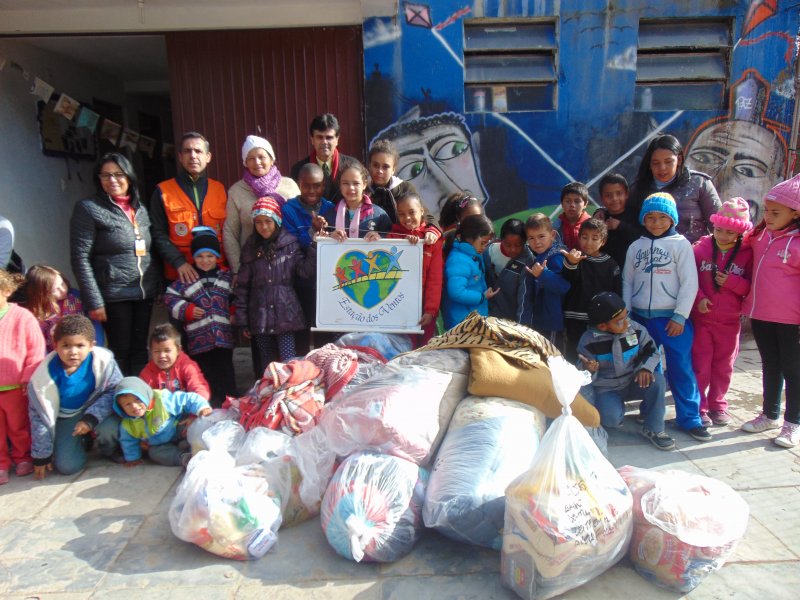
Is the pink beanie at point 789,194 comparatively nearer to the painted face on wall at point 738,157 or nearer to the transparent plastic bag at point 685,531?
the transparent plastic bag at point 685,531

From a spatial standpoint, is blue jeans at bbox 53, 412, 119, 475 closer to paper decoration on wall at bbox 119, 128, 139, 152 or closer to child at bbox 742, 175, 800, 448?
child at bbox 742, 175, 800, 448

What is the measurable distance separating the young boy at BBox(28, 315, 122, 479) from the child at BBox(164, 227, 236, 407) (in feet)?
2.09

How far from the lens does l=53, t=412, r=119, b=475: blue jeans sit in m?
3.46

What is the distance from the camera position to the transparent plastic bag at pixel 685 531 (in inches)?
90.3

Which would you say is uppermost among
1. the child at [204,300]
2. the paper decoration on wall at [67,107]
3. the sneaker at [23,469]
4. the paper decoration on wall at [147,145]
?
the paper decoration on wall at [67,107]

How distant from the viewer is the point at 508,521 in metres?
2.31

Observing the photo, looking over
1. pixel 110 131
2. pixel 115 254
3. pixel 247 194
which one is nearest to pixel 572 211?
pixel 247 194

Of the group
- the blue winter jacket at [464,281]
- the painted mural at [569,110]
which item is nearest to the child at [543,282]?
the blue winter jacket at [464,281]

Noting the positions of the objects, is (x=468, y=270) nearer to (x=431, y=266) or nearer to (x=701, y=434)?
(x=431, y=266)

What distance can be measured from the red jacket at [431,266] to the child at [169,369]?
5.28 feet

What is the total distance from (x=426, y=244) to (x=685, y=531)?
7.79ft

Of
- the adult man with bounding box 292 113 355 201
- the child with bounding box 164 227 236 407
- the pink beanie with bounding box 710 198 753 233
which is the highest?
the adult man with bounding box 292 113 355 201

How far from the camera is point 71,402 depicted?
11.5 ft

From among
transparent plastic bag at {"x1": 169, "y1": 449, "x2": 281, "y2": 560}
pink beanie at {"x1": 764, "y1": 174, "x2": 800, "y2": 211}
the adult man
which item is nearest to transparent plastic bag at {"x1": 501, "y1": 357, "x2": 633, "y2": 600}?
transparent plastic bag at {"x1": 169, "y1": 449, "x2": 281, "y2": 560}
